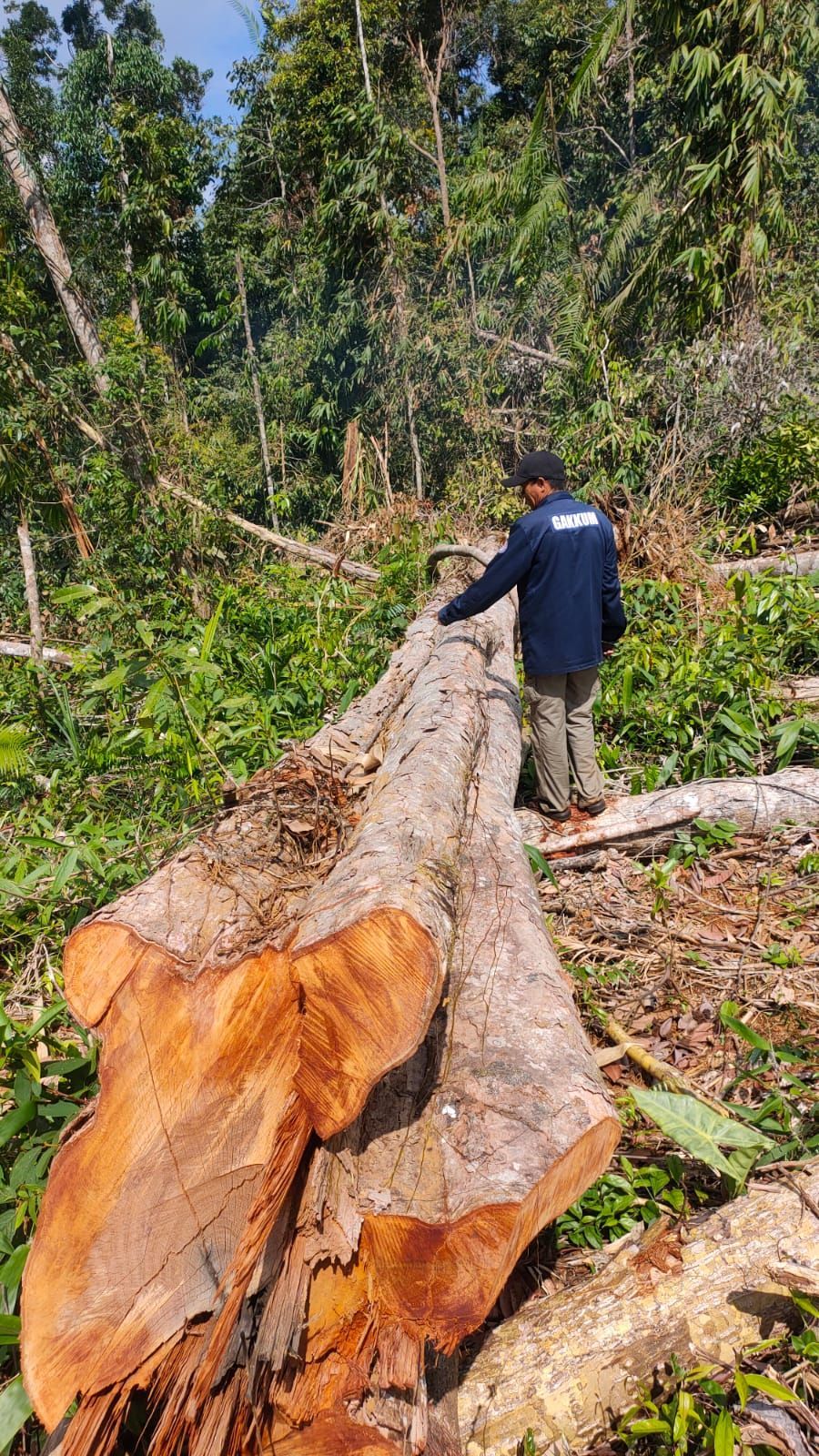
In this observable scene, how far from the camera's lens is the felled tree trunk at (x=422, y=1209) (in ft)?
4.81

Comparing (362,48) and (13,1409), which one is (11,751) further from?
(362,48)

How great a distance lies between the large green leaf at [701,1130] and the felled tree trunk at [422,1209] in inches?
10.4

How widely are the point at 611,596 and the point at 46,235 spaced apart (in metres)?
7.00

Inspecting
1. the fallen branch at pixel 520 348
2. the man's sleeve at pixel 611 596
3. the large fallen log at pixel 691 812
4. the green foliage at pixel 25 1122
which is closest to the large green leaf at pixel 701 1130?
the green foliage at pixel 25 1122

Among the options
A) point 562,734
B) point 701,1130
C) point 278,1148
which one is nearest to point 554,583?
point 562,734

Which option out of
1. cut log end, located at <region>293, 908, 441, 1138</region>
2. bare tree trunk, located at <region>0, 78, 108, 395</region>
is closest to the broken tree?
cut log end, located at <region>293, 908, 441, 1138</region>

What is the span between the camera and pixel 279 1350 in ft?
4.70

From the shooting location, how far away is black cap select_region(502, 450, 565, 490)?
376 cm

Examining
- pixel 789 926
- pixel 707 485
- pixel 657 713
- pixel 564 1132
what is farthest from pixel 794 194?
pixel 564 1132

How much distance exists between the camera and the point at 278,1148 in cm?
157

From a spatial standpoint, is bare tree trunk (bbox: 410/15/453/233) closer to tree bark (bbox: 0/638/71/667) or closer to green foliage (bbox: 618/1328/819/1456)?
tree bark (bbox: 0/638/71/667)

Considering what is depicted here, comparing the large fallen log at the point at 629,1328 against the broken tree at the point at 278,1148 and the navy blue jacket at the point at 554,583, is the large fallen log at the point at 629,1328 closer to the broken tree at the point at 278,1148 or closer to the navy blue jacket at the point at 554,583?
the broken tree at the point at 278,1148

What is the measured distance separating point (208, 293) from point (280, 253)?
4342 millimetres

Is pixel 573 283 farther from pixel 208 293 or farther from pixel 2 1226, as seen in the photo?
pixel 208 293
